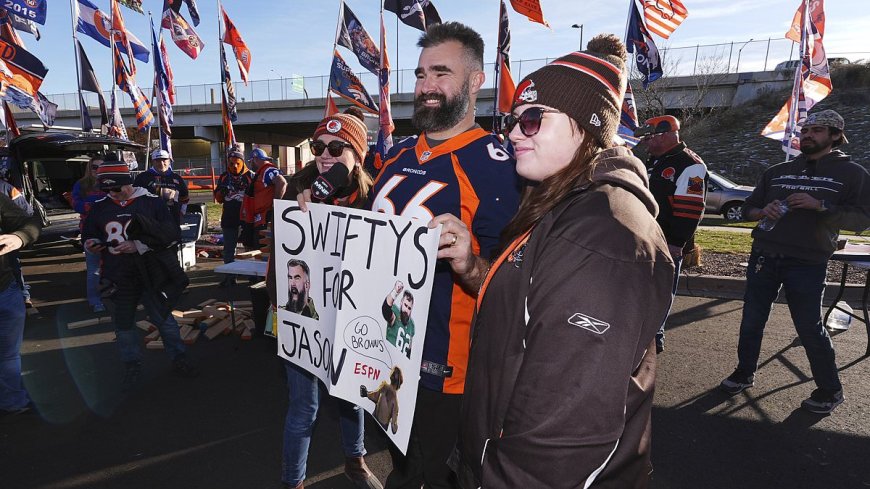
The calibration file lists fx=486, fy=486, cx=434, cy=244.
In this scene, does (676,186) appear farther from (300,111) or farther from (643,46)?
(300,111)

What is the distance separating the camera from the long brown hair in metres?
1.42

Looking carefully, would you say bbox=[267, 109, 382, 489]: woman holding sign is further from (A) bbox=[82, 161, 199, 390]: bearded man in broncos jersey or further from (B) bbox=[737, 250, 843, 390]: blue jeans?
(B) bbox=[737, 250, 843, 390]: blue jeans

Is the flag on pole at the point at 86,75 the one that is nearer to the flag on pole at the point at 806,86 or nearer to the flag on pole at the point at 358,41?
the flag on pole at the point at 358,41

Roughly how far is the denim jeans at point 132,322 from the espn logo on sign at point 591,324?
501cm

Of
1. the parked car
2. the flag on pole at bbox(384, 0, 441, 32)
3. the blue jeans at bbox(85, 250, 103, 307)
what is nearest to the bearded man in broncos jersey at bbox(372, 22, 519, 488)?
the blue jeans at bbox(85, 250, 103, 307)

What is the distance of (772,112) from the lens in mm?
33844

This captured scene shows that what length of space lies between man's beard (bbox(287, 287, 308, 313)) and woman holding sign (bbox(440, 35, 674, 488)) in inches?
48.3

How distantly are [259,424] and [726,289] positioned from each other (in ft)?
24.6

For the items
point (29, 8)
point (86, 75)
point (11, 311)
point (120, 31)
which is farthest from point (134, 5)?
point (11, 311)

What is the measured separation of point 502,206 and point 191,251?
9.47m

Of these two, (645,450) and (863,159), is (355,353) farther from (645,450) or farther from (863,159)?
(863,159)

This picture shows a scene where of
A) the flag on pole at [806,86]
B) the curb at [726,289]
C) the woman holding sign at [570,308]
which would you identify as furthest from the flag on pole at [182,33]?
the woman holding sign at [570,308]

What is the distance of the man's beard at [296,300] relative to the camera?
259cm

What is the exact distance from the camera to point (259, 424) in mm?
4227
